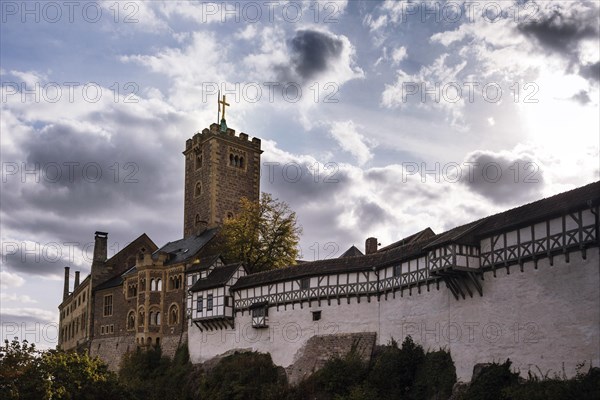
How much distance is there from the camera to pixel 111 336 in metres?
61.9

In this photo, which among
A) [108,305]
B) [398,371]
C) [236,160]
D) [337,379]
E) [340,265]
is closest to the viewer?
[398,371]

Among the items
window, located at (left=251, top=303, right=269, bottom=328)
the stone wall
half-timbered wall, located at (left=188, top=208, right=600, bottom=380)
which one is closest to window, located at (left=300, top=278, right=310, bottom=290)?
half-timbered wall, located at (left=188, top=208, right=600, bottom=380)

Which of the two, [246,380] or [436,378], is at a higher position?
[436,378]

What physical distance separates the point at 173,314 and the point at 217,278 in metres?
7.03

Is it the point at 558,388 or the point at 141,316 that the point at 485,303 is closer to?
the point at 558,388

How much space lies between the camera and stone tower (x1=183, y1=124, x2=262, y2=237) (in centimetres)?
6531

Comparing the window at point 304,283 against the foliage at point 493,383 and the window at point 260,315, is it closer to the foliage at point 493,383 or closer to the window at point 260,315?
the window at point 260,315

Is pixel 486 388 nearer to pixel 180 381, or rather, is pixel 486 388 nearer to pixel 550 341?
pixel 550 341

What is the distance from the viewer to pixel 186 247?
60.5 meters

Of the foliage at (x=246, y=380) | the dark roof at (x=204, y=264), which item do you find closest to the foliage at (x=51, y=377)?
the foliage at (x=246, y=380)

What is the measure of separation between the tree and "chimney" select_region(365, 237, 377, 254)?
6.45 m

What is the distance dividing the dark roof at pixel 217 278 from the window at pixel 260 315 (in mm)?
3947

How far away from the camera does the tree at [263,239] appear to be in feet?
183

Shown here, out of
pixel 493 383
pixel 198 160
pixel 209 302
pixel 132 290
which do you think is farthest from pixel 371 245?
pixel 198 160
